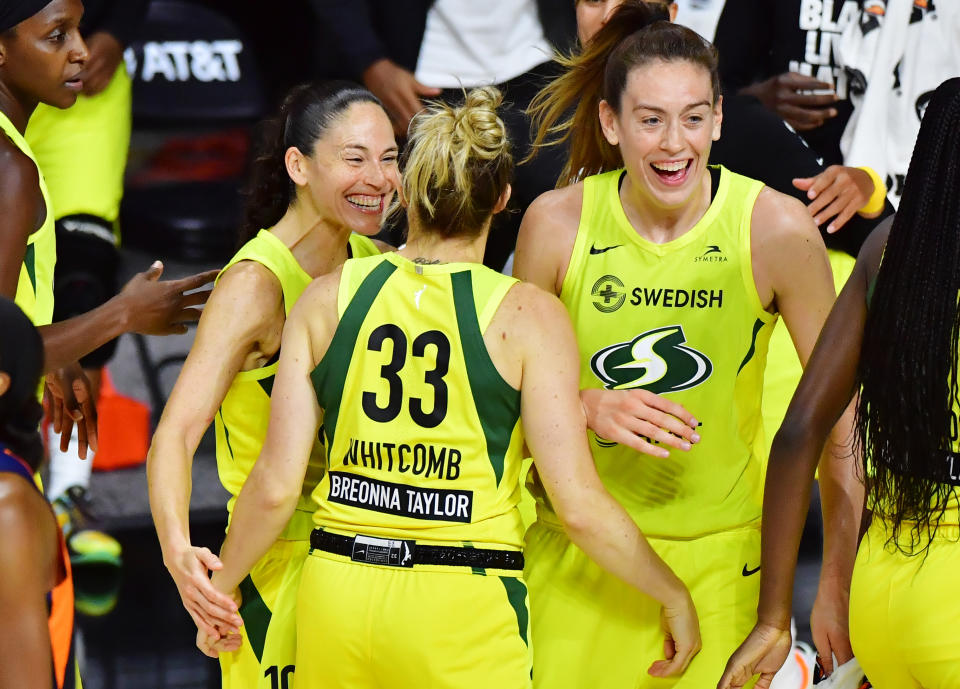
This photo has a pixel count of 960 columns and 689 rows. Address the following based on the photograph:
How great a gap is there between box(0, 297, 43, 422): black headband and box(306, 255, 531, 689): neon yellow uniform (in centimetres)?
54

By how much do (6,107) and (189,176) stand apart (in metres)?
1.34

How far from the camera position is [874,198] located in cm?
392

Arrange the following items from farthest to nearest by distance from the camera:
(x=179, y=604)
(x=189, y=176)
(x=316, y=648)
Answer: (x=189, y=176) → (x=179, y=604) → (x=316, y=648)

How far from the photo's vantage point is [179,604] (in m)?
4.52

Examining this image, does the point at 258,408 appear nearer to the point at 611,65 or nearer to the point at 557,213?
the point at 557,213

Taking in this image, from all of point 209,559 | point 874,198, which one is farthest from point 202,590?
point 874,198

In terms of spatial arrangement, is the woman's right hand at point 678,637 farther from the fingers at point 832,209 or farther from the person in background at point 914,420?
the fingers at point 832,209

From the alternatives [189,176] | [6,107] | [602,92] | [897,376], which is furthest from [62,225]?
[897,376]

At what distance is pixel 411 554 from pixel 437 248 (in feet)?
1.93

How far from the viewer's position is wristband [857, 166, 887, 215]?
3.91 metres

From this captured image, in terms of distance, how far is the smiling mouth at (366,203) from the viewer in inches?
126

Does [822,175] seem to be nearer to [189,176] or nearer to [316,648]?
[316,648]

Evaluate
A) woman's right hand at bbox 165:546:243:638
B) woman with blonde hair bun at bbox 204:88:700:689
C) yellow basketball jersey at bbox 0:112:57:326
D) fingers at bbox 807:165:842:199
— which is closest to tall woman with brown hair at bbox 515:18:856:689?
woman with blonde hair bun at bbox 204:88:700:689

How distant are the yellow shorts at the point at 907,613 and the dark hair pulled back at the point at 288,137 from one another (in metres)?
1.62
